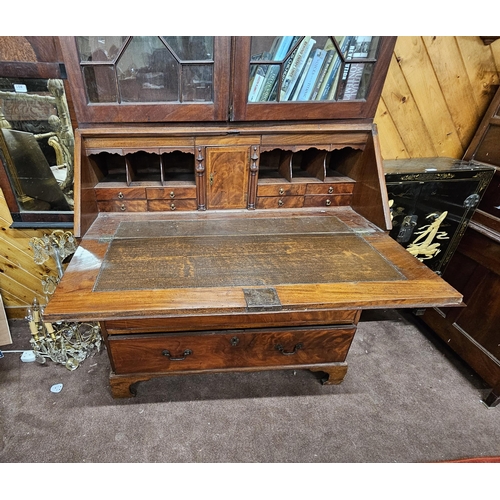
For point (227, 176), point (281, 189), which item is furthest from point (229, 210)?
point (281, 189)

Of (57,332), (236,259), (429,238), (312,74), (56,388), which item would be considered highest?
(312,74)

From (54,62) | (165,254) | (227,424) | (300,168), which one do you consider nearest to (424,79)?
(300,168)

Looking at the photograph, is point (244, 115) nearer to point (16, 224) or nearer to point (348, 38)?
point (348, 38)

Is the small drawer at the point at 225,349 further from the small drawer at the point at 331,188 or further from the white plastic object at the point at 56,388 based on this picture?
the small drawer at the point at 331,188

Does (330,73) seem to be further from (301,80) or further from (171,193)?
(171,193)

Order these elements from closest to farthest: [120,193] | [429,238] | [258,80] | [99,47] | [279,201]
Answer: [99,47] < [258,80] < [120,193] < [279,201] < [429,238]

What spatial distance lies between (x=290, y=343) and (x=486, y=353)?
107 cm

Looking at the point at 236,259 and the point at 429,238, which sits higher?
the point at 236,259

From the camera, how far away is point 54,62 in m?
1.21

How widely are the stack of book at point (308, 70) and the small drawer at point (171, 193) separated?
1.49 ft

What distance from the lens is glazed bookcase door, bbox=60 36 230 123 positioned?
3.44ft

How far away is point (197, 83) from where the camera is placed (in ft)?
3.71

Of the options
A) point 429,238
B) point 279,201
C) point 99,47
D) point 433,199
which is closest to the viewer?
point 99,47

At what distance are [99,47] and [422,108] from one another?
1.57 m
